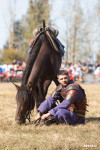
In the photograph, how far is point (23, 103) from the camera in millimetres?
5383

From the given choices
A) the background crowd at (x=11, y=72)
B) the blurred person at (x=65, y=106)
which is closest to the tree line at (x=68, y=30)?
the background crowd at (x=11, y=72)

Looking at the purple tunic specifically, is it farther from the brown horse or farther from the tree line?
the tree line

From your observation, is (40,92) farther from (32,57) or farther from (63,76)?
(63,76)

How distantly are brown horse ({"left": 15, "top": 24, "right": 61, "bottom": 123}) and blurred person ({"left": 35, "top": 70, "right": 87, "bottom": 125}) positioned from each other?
11.2 inches

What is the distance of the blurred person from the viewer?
5352mm

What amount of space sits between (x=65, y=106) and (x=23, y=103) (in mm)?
742

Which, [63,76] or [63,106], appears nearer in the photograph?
[63,106]

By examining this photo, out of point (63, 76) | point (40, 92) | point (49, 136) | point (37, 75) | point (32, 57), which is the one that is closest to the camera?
point (49, 136)

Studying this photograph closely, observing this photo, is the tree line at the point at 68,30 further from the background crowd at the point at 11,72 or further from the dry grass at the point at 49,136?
the dry grass at the point at 49,136

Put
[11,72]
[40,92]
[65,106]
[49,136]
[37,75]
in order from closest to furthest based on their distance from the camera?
1. [49,136]
2. [65,106]
3. [37,75]
4. [40,92]
5. [11,72]

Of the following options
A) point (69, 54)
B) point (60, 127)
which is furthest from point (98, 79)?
point (60, 127)

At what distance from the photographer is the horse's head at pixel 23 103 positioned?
211 inches

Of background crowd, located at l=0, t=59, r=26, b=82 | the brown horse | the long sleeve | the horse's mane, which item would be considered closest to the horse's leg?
the brown horse

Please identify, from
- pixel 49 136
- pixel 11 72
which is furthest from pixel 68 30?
pixel 49 136
